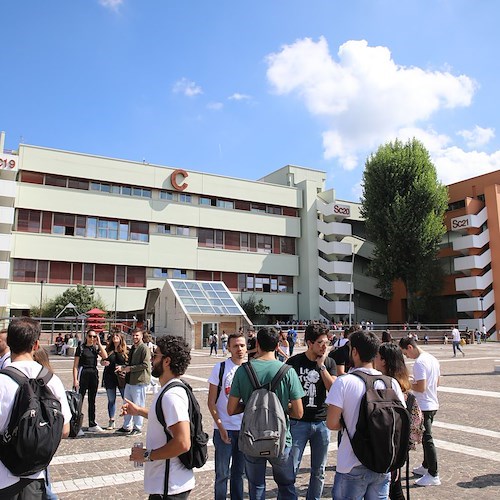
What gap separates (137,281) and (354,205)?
27.2m

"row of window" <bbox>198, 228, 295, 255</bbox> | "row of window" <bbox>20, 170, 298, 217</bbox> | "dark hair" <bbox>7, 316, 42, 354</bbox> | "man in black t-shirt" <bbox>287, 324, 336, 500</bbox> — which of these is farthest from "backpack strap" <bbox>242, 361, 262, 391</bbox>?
"row of window" <bbox>198, 228, 295, 255</bbox>

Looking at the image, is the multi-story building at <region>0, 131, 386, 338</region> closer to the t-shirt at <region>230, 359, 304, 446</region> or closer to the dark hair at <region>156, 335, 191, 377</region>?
the t-shirt at <region>230, 359, 304, 446</region>

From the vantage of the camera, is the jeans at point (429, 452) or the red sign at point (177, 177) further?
the red sign at point (177, 177)

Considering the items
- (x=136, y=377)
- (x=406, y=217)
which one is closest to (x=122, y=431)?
(x=136, y=377)

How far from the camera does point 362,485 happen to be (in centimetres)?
338

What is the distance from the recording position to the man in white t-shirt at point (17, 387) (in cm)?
290

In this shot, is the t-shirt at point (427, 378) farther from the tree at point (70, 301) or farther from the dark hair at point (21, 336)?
the tree at point (70, 301)

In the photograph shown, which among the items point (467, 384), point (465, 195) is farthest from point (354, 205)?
point (467, 384)

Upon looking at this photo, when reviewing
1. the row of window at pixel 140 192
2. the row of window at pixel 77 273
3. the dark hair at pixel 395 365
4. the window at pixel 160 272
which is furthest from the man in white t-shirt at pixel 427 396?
the row of window at pixel 140 192

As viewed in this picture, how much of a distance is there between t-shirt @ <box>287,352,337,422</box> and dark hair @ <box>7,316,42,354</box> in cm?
247

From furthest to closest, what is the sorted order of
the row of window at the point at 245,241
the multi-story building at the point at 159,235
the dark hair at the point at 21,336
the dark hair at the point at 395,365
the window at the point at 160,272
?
the row of window at the point at 245,241 < the window at the point at 160,272 < the multi-story building at the point at 159,235 < the dark hair at the point at 395,365 < the dark hair at the point at 21,336

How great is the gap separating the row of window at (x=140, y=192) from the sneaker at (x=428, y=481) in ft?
142

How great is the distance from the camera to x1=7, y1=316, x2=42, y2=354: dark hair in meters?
3.23

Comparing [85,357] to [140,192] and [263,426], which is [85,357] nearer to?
[263,426]
